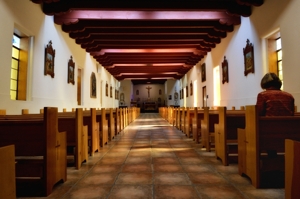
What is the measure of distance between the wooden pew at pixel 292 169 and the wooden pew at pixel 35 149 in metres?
A: 2.15

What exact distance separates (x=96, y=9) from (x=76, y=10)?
726 millimetres

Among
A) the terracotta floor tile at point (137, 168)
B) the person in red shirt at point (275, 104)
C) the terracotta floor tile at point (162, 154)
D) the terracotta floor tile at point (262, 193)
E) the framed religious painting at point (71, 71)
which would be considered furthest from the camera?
the framed religious painting at point (71, 71)

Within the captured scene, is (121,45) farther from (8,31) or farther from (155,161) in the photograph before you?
(155,161)

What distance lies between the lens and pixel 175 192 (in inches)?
89.3

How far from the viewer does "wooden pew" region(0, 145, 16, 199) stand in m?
1.50

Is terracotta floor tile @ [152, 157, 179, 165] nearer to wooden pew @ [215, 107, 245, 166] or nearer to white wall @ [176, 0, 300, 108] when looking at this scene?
wooden pew @ [215, 107, 245, 166]

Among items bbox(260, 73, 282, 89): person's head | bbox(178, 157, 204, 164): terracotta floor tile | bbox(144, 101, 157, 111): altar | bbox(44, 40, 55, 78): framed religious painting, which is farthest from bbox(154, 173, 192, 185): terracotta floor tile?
bbox(144, 101, 157, 111): altar

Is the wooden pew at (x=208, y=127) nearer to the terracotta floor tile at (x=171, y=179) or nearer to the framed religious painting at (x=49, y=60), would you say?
the terracotta floor tile at (x=171, y=179)

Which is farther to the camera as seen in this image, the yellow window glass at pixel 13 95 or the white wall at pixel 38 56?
the yellow window glass at pixel 13 95

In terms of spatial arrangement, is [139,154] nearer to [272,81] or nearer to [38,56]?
[272,81]

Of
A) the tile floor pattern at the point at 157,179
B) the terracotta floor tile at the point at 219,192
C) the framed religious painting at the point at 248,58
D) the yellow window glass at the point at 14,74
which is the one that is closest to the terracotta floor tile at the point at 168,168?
the tile floor pattern at the point at 157,179

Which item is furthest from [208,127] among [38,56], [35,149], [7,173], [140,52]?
[140,52]

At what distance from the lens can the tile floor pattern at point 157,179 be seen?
2.22m

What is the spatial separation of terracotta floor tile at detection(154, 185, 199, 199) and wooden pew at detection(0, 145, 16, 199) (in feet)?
4.03
